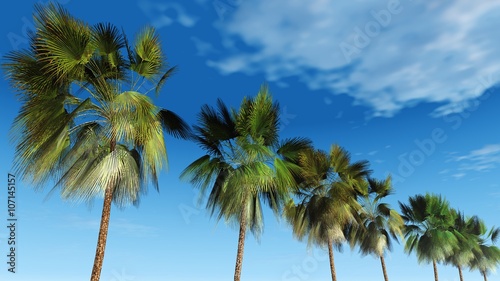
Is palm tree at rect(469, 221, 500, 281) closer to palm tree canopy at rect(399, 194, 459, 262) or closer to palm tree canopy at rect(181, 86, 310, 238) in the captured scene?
palm tree canopy at rect(399, 194, 459, 262)

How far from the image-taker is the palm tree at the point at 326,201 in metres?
24.2

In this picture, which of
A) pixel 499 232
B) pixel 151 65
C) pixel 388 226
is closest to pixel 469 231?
pixel 499 232

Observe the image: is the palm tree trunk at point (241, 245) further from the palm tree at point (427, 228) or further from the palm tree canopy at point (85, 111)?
the palm tree at point (427, 228)

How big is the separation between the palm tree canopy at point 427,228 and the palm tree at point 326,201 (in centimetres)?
1365

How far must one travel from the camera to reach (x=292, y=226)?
2675 centimetres

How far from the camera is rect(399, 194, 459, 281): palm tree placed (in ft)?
122

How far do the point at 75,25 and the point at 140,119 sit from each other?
3437 millimetres

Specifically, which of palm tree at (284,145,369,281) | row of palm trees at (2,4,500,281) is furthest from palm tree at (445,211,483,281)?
row of palm trees at (2,4,500,281)

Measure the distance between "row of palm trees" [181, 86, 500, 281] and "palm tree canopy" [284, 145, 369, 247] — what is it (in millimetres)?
55

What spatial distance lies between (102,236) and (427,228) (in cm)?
3169

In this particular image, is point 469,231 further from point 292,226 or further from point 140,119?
point 140,119

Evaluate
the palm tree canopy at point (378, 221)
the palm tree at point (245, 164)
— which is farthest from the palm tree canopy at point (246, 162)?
the palm tree canopy at point (378, 221)

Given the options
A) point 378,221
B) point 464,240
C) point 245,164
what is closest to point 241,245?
point 245,164

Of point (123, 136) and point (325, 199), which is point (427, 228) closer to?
point (325, 199)
